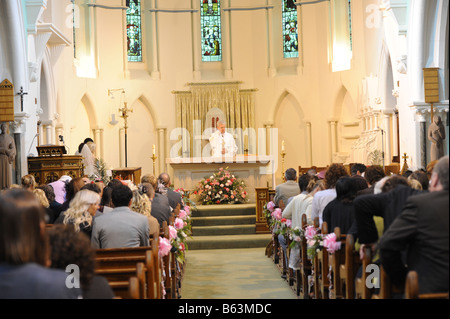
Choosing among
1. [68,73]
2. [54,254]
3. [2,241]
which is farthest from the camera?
[68,73]

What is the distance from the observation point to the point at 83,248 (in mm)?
3062

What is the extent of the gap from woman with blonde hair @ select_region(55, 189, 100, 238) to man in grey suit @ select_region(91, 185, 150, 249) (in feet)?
0.65

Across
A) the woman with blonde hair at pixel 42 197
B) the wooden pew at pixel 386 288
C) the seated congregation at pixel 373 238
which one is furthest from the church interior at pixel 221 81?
the wooden pew at pixel 386 288

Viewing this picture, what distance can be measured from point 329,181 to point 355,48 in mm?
11663

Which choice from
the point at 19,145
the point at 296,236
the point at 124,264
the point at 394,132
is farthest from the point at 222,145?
the point at 124,264

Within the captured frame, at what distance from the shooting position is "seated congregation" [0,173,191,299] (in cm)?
248

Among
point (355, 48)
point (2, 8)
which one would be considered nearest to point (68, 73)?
point (2, 8)

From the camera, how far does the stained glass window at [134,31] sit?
20.0m

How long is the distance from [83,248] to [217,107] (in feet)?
54.7

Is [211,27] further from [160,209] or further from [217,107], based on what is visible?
[160,209]

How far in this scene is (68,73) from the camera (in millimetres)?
17391

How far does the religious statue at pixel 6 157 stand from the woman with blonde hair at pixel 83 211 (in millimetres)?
6367

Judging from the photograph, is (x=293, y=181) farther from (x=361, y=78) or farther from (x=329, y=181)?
(x=361, y=78)

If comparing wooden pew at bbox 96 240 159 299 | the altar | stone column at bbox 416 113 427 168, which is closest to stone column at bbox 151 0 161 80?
the altar
